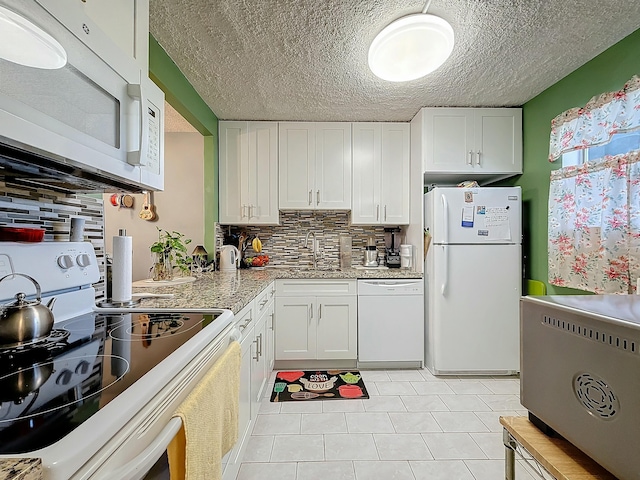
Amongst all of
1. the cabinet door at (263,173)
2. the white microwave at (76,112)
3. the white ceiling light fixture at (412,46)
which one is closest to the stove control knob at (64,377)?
the white microwave at (76,112)

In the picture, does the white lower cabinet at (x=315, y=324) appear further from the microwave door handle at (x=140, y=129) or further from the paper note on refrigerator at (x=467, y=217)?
the microwave door handle at (x=140, y=129)

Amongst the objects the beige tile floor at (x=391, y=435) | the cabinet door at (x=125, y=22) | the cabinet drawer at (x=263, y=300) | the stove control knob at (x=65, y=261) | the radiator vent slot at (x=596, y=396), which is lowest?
the beige tile floor at (x=391, y=435)

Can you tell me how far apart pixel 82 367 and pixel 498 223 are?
282cm

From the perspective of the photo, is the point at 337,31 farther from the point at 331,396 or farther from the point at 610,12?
the point at 331,396

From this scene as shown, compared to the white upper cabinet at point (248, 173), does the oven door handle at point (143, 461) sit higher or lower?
lower

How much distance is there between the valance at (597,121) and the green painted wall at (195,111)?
2742mm

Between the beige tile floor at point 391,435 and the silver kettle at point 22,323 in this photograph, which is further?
the beige tile floor at point 391,435

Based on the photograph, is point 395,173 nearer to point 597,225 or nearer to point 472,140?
point 472,140

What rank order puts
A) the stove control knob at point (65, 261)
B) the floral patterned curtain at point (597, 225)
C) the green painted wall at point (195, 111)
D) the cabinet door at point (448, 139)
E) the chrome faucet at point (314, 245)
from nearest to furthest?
the stove control knob at point (65, 261) → the floral patterned curtain at point (597, 225) → the green painted wall at point (195, 111) → the cabinet door at point (448, 139) → the chrome faucet at point (314, 245)

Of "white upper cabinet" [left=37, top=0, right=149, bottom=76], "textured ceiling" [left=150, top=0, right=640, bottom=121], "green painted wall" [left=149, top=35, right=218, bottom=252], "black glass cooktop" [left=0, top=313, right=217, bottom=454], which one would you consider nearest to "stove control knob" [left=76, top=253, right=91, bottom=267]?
"black glass cooktop" [left=0, top=313, right=217, bottom=454]

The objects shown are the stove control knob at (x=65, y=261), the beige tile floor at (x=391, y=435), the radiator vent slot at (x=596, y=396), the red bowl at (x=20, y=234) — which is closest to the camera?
the radiator vent slot at (x=596, y=396)

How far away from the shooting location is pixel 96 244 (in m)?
1.48

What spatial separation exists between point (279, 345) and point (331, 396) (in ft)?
2.27

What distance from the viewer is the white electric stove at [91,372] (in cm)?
47
